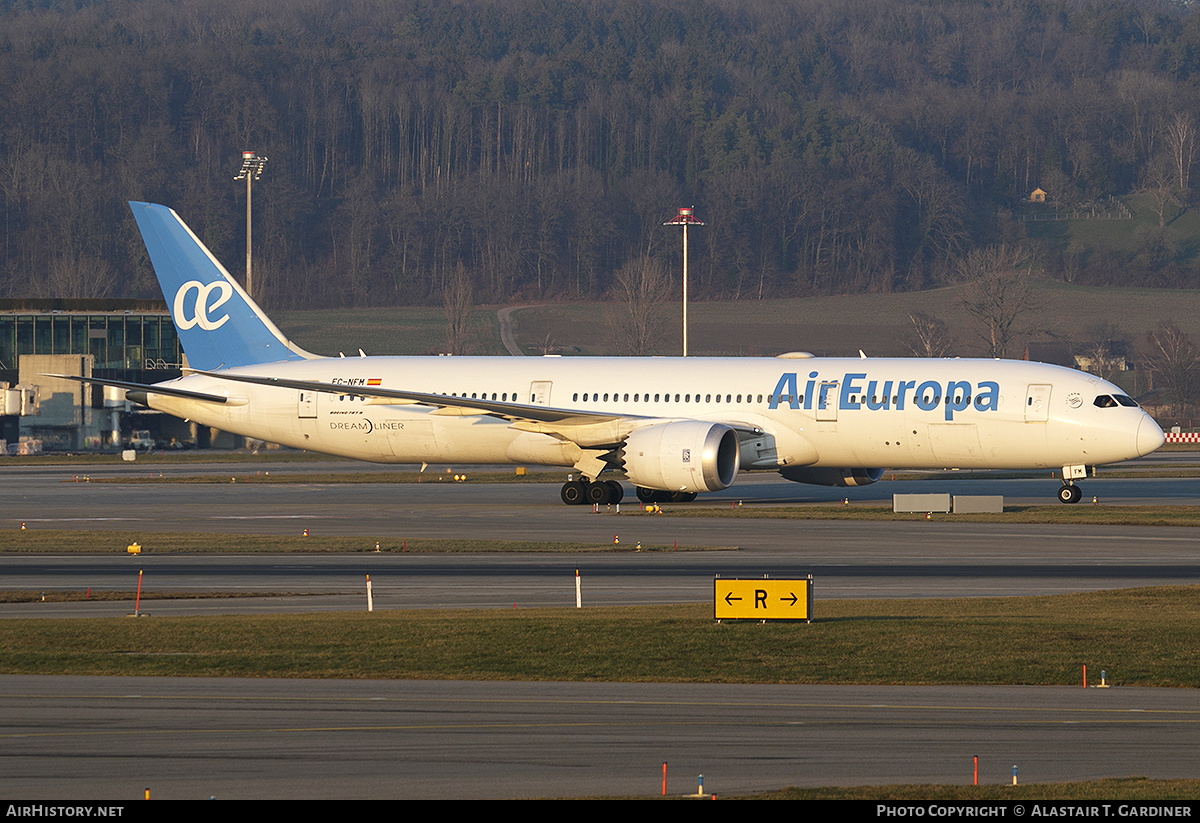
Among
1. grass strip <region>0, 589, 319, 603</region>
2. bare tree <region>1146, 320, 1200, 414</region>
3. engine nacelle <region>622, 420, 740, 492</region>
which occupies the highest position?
bare tree <region>1146, 320, 1200, 414</region>

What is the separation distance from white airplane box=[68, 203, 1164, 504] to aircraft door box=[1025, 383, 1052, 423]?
48 millimetres

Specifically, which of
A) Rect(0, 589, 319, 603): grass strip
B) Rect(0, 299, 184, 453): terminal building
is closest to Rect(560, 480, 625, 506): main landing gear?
Rect(0, 589, 319, 603): grass strip

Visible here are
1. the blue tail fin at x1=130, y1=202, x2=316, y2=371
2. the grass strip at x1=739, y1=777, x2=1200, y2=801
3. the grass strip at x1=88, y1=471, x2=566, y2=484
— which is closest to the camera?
the grass strip at x1=739, y1=777, x2=1200, y2=801

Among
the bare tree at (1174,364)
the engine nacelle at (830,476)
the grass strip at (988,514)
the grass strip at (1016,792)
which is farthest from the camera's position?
the bare tree at (1174,364)

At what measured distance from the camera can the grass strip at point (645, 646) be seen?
21.1 metres

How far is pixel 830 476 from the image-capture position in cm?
5112

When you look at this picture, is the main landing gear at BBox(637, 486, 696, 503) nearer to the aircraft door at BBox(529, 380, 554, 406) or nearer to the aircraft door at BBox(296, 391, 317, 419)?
the aircraft door at BBox(529, 380, 554, 406)

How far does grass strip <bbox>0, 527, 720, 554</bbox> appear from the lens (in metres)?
38.1

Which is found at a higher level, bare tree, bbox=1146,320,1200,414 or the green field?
the green field

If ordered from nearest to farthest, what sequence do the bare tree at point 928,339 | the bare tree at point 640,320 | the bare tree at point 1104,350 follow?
the bare tree at point 1104,350 < the bare tree at point 928,339 < the bare tree at point 640,320

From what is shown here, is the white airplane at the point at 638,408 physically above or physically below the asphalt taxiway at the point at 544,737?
above

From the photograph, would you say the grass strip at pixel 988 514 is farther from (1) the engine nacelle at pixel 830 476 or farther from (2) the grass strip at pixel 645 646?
(2) the grass strip at pixel 645 646

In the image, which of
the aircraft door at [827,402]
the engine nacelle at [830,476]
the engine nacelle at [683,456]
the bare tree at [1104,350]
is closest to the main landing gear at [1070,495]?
the engine nacelle at [830,476]

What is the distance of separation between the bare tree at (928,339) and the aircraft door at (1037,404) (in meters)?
85.9
